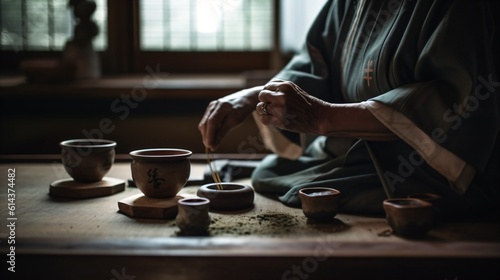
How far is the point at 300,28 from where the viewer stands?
4.02m

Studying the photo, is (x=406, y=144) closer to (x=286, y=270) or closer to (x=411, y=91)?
(x=411, y=91)

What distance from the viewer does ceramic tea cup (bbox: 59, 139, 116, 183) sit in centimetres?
218

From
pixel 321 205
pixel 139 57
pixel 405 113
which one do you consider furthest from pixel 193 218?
pixel 139 57

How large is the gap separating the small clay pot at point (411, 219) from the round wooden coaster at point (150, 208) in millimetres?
624

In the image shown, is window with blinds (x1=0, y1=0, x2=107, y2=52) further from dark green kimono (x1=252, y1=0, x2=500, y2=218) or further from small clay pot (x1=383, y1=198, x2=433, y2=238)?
small clay pot (x1=383, y1=198, x2=433, y2=238)

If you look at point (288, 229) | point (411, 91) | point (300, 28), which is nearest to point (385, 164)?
point (411, 91)

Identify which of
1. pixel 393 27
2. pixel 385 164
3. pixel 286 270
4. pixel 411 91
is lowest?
pixel 286 270

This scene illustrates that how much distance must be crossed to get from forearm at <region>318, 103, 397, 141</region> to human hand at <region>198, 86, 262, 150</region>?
0.43 m

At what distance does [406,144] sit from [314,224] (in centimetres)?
40

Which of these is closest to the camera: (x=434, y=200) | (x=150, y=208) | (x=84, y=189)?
(x=434, y=200)

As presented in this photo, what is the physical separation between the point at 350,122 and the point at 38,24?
3.50 metres

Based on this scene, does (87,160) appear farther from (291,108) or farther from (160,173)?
(291,108)

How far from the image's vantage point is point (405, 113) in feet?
5.85

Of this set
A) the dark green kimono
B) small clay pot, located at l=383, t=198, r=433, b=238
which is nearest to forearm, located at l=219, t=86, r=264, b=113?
the dark green kimono
